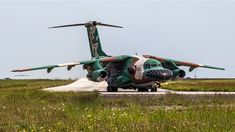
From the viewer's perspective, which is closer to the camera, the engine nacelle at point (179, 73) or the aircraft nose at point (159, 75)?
the aircraft nose at point (159, 75)

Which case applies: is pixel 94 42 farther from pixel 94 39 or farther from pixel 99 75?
pixel 99 75

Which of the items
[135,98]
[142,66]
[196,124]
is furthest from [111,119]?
[142,66]

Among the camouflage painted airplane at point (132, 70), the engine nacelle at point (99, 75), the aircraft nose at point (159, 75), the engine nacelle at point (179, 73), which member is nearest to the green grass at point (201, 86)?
the camouflage painted airplane at point (132, 70)

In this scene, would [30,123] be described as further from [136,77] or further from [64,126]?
[136,77]

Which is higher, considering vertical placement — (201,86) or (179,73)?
(179,73)

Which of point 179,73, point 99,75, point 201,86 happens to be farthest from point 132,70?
point 201,86

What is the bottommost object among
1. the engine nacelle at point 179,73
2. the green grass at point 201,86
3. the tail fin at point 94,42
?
the green grass at point 201,86

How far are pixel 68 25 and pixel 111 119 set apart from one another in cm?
3917

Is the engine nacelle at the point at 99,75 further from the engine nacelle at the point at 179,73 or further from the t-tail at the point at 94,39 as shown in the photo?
the t-tail at the point at 94,39

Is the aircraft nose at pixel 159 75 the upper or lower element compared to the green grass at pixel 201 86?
upper

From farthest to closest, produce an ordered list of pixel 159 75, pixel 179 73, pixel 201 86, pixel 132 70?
pixel 201 86 → pixel 179 73 → pixel 132 70 → pixel 159 75

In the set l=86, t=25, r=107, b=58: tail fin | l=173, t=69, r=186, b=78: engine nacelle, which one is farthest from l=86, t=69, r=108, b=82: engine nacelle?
l=86, t=25, r=107, b=58: tail fin

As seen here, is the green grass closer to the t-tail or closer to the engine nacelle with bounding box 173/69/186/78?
the engine nacelle with bounding box 173/69/186/78

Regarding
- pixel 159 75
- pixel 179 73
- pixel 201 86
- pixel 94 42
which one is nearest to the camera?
pixel 159 75
